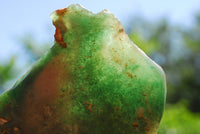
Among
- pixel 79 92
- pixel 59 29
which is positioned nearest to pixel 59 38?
pixel 59 29

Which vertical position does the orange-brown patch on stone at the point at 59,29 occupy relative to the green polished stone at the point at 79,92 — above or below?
above

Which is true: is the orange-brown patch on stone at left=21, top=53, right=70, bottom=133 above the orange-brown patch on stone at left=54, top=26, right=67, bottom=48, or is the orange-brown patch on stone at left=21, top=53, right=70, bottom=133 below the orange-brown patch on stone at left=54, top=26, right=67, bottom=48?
below

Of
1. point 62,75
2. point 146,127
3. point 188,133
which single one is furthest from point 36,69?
point 188,133

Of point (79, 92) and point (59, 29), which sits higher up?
point (59, 29)

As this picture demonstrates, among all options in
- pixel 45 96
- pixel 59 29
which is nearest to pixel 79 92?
pixel 45 96

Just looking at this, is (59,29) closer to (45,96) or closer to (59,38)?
(59,38)

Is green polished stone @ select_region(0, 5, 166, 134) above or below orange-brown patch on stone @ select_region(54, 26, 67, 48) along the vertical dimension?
below

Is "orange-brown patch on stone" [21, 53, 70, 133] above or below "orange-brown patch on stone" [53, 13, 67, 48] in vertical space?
below

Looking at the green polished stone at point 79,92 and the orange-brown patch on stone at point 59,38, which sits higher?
the orange-brown patch on stone at point 59,38

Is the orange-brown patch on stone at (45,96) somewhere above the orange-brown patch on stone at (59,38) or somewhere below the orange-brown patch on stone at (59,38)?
below
